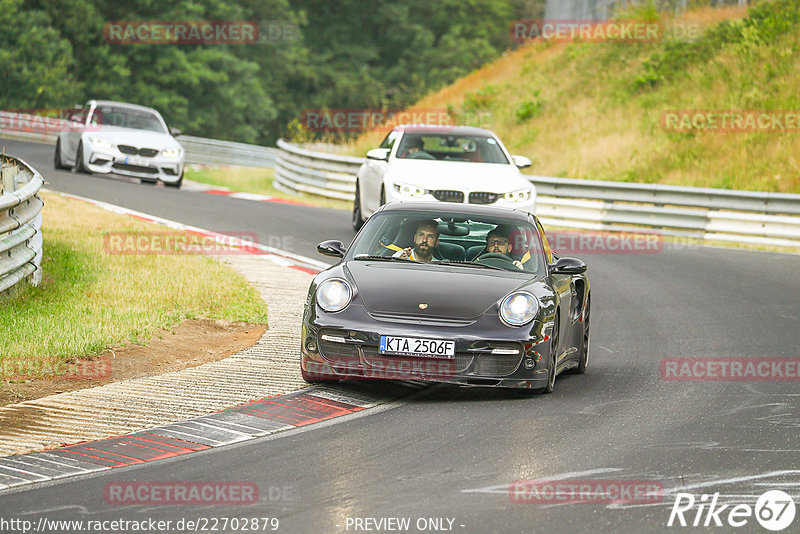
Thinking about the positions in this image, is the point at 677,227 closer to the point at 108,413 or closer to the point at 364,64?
the point at 108,413

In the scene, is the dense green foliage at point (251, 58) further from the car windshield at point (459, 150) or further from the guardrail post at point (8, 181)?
the guardrail post at point (8, 181)

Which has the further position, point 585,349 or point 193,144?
point 193,144

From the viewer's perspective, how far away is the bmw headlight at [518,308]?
8227 mm

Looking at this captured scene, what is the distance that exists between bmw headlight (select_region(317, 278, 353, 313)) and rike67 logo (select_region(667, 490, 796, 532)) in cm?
305

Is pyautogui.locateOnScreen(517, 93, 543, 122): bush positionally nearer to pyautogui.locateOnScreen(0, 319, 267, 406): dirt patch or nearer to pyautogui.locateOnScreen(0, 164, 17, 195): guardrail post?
pyautogui.locateOnScreen(0, 164, 17, 195): guardrail post

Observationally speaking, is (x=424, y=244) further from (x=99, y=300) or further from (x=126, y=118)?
(x=126, y=118)

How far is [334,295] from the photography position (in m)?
8.42

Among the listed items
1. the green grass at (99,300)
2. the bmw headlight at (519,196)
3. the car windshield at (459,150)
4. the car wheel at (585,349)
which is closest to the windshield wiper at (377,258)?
the car wheel at (585,349)

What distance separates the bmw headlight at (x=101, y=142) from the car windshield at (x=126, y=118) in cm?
57

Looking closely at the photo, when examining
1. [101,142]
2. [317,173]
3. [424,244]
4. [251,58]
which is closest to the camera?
[424,244]

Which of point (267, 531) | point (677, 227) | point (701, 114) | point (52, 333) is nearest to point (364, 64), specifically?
point (701, 114)

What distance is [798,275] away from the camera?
54.2 ft

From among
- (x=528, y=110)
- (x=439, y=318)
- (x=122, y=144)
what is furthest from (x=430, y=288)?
(x=528, y=110)

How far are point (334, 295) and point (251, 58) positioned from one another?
57.3 meters
